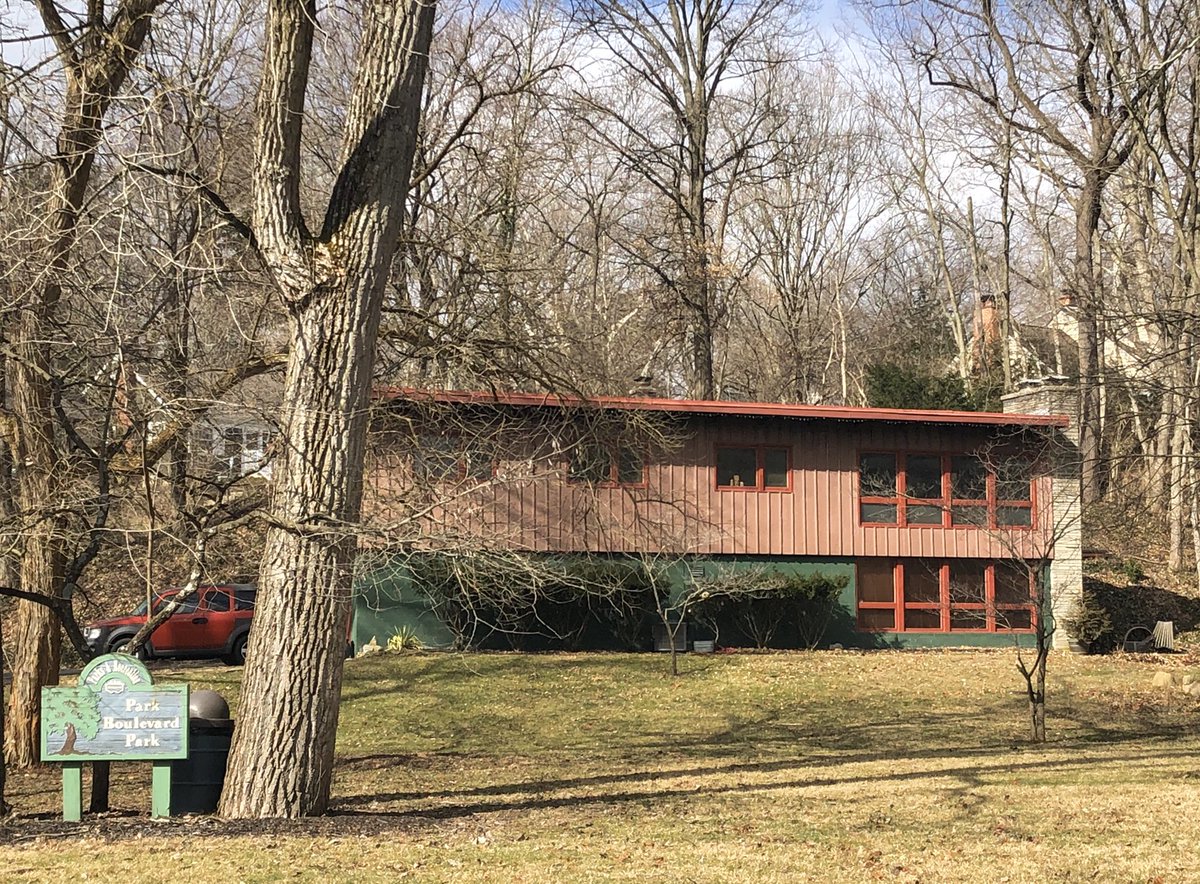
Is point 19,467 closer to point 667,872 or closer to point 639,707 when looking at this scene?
point 667,872

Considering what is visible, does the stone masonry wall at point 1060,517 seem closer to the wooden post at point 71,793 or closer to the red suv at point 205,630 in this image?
the red suv at point 205,630

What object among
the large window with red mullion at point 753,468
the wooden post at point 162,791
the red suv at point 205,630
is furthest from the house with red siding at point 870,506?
the wooden post at point 162,791

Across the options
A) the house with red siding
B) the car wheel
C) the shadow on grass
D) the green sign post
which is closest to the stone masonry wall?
the house with red siding

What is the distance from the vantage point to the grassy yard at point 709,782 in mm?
7609

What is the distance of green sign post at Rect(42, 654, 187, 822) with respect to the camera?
848cm

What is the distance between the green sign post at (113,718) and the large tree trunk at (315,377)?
1.66ft

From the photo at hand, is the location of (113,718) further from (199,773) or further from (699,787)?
(699,787)

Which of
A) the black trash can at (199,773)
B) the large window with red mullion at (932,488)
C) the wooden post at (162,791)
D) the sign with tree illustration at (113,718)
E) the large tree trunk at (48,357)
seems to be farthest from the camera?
the large window with red mullion at (932,488)

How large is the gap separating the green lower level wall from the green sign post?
12348mm

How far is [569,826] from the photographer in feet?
30.4

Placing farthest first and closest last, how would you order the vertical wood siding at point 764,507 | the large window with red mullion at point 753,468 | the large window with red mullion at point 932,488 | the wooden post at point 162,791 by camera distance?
1. the large window with red mullion at point 932,488
2. the large window with red mullion at point 753,468
3. the vertical wood siding at point 764,507
4. the wooden post at point 162,791

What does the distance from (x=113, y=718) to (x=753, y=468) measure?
17474 mm

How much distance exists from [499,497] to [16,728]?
37.8 feet

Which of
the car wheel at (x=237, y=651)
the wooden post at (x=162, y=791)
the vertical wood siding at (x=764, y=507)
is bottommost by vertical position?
the car wheel at (x=237, y=651)
